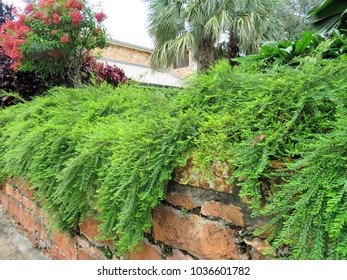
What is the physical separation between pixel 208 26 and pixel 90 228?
A: 23.9 ft

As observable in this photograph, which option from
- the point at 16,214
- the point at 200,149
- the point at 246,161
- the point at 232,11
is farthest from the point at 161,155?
the point at 232,11

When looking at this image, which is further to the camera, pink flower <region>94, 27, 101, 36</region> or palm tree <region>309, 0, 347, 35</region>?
pink flower <region>94, 27, 101, 36</region>

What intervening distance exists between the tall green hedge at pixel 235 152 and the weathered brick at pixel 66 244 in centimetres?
20

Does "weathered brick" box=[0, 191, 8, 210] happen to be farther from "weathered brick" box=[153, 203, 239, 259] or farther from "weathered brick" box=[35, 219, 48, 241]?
"weathered brick" box=[153, 203, 239, 259]

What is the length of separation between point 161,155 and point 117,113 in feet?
3.60

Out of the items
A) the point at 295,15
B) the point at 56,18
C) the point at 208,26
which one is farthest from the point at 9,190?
the point at 295,15

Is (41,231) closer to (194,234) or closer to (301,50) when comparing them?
(194,234)

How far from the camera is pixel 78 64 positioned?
179 inches

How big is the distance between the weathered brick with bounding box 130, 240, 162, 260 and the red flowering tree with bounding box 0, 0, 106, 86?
342cm

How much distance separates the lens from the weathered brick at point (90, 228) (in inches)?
72.9

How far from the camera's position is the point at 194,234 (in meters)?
1.37

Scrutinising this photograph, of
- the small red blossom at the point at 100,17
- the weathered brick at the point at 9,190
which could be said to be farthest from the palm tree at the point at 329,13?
the weathered brick at the point at 9,190

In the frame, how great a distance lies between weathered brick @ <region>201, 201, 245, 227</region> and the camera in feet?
4.01

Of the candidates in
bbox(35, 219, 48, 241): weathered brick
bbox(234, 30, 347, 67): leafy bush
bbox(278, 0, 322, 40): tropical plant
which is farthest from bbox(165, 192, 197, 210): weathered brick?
bbox(278, 0, 322, 40): tropical plant
